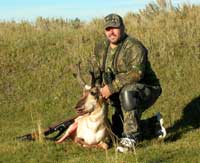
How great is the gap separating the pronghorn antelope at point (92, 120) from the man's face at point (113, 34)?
25.7 inches

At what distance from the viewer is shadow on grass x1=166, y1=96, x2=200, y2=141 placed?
10.0 m

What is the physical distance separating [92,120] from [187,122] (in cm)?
330

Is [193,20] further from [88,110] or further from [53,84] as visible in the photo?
[88,110]

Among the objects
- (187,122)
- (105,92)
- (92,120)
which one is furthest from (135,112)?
(187,122)

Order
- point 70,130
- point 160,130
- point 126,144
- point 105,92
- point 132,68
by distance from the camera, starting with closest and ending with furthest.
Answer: point 126,144
point 105,92
point 132,68
point 70,130
point 160,130

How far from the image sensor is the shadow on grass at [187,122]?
10.0m

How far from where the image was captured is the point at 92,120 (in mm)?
8789

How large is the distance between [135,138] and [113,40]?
1555mm

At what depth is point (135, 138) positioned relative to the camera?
8656mm

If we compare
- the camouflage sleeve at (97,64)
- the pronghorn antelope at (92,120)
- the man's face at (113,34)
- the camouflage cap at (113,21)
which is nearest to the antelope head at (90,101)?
the pronghorn antelope at (92,120)

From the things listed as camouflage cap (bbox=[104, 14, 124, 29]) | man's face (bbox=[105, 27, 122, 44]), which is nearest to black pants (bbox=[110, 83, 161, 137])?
man's face (bbox=[105, 27, 122, 44])

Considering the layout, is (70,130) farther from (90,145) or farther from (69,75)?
(69,75)

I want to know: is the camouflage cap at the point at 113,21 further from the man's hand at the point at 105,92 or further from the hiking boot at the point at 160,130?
the hiking boot at the point at 160,130

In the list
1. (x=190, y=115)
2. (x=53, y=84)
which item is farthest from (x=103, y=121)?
(x=53, y=84)
